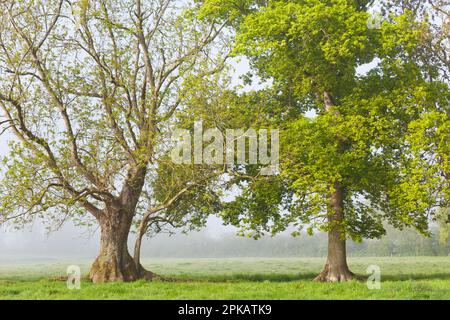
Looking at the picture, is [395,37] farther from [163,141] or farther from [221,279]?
[221,279]

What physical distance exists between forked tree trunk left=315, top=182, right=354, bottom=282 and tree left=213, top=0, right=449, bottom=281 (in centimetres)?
6

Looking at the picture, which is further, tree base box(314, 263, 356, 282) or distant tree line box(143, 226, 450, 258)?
distant tree line box(143, 226, 450, 258)

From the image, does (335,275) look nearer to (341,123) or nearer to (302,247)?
(341,123)

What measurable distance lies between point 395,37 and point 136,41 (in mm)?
15459

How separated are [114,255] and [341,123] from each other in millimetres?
14982

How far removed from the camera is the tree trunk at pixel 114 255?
27.9 metres

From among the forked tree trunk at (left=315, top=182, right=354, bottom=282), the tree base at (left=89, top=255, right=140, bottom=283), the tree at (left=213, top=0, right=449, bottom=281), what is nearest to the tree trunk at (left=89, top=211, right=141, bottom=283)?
the tree base at (left=89, top=255, right=140, bottom=283)

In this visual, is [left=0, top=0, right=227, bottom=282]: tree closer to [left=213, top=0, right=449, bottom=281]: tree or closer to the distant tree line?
[left=213, top=0, right=449, bottom=281]: tree

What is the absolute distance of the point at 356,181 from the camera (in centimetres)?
2856

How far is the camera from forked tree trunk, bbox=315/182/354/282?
28344mm

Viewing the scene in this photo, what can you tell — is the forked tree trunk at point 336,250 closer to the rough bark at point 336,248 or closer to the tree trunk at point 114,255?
the rough bark at point 336,248

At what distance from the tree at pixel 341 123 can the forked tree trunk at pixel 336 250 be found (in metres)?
0.06

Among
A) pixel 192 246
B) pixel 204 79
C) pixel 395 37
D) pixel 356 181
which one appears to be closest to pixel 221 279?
pixel 356 181

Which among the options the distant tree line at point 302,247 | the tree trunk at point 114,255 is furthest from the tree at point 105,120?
the distant tree line at point 302,247
